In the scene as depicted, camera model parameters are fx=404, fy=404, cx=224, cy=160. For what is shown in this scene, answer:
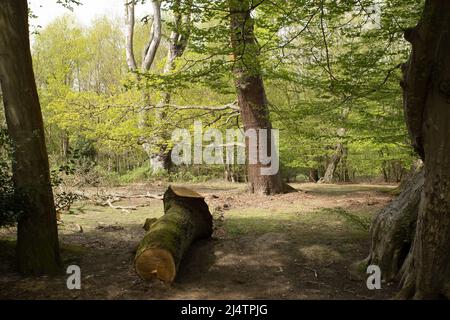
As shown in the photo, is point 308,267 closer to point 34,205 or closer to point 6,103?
point 34,205

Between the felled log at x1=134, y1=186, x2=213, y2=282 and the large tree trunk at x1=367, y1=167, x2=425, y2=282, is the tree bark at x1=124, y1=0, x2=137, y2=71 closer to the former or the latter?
the felled log at x1=134, y1=186, x2=213, y2=282

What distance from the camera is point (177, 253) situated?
5.50 metres

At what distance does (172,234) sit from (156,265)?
729mm

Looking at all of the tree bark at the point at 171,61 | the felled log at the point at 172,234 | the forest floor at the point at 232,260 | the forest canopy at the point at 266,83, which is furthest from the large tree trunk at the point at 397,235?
the tree bark at the point at 171,61

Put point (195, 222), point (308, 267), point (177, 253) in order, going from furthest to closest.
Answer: point (195, 222) → point (308, 267) → point (177, 253)

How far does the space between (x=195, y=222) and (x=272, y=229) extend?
203cm

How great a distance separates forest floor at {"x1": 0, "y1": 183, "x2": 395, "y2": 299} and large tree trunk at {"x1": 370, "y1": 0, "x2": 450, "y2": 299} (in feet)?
2.27

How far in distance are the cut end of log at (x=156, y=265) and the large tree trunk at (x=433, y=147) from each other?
276cm

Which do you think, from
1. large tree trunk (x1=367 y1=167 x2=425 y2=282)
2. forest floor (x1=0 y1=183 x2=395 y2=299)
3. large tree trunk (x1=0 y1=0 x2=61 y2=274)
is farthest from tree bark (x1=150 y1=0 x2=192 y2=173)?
large tree trunk (x1=367 y1=167 x2=425 y2=282)

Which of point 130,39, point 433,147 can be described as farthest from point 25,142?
point 130,39

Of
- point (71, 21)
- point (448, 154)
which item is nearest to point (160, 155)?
point (71, 21)

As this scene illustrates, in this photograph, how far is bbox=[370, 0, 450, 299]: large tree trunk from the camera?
425 centimetres

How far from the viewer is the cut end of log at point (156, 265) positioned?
516cm

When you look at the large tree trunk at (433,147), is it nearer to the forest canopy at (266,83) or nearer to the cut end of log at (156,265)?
the forest canopy at (266,83)
